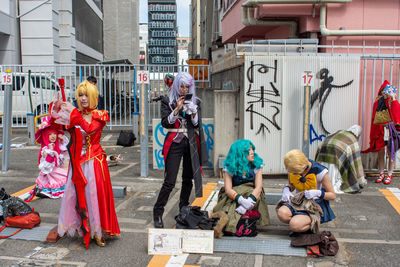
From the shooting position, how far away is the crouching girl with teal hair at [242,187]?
4438mm

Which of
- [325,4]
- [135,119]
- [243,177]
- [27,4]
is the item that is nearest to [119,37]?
[27,4]

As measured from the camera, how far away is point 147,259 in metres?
4.04

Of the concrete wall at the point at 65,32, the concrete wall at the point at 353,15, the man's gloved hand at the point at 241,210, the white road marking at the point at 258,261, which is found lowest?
the white road marking at the point at 258,261

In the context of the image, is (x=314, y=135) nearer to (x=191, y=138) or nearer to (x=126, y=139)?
(x=191, y=138)

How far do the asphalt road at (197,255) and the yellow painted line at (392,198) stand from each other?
0.06 meters

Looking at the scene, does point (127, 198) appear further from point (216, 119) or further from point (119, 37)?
point (119, 37)

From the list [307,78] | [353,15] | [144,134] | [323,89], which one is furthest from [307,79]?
[353,15]

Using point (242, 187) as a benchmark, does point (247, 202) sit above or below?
below

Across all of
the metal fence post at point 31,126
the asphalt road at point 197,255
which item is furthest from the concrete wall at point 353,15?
the metal fence post at point 31,126

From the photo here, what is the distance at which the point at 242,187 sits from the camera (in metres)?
4.61

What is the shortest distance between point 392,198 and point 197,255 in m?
3.71

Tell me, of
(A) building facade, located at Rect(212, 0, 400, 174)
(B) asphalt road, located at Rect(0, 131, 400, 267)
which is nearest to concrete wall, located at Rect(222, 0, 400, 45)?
(A) building facade, located at Rect(212, 0, 400, 174)

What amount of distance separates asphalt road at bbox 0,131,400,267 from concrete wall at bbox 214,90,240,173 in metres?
1.08

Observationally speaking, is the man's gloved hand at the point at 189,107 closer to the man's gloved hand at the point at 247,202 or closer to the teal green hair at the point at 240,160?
the teal green hair at the point at 240,160
